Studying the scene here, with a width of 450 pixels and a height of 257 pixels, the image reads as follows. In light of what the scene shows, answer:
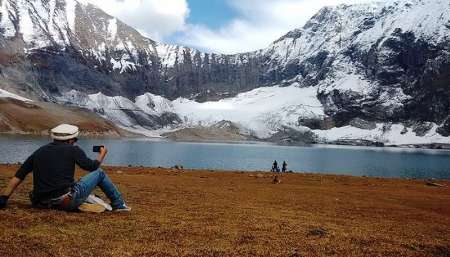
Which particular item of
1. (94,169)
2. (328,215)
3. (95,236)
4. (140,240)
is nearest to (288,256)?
(140,240)

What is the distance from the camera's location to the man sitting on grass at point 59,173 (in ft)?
50.2

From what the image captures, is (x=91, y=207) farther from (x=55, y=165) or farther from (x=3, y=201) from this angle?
(x=3, y=201)

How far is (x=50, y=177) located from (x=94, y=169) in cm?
117

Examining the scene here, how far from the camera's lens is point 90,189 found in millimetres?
16031

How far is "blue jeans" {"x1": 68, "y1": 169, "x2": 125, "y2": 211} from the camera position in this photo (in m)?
15.7

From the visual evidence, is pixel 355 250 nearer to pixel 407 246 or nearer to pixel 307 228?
pixel 407 246

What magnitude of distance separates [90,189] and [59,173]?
1069 millimetres

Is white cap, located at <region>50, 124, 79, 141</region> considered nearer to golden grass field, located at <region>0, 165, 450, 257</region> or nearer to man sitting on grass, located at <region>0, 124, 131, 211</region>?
man sitting on grass, located at <region>0, 124, 131, 211</region>

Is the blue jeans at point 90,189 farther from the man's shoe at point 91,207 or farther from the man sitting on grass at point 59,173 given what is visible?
the man's shoe at point 91,207

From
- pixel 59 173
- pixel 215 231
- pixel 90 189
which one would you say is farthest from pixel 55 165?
pixel 215 231

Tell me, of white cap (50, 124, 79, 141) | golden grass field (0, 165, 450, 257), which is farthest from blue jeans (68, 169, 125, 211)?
white cap (50, 124, 79, 141)

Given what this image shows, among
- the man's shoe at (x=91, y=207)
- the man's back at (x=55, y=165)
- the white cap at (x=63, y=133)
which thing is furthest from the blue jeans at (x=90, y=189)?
the white cap at (x=63, y=133)

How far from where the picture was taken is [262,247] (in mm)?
13031

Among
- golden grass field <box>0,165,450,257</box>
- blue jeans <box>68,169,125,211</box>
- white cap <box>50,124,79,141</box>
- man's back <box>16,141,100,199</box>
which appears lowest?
golden grass field <box>0,165,450,257</box>
